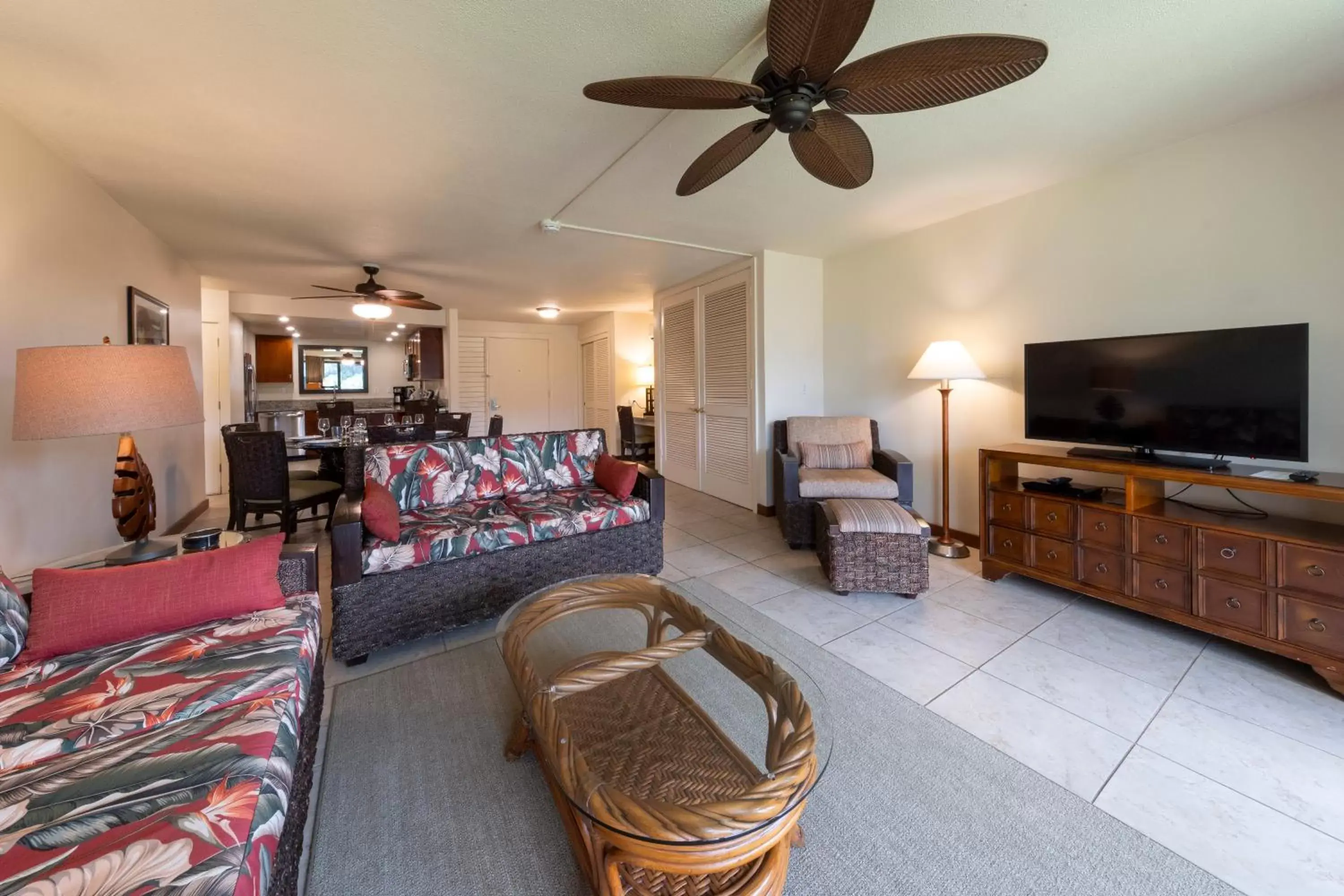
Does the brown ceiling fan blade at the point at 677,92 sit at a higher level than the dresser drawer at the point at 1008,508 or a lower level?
higher

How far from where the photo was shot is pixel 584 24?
1613 millimetres

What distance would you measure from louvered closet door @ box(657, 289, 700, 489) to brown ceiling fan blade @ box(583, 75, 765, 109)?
356 centimetres

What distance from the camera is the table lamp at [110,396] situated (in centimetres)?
146

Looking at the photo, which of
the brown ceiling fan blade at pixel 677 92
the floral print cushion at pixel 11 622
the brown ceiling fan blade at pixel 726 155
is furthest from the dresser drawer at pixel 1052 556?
the floral print cushion at pixel 11 622

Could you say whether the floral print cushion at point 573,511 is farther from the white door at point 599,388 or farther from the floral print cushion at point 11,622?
the white door at point 599,388

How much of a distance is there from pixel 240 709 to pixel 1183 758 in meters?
2.60

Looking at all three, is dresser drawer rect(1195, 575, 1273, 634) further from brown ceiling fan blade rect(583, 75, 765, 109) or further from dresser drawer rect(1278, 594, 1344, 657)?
brown ceiling fan blade rect(583, 75, 765, 109)

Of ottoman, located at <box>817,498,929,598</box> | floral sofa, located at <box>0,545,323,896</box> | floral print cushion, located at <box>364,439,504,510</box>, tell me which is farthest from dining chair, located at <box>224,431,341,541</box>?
ottoman, located at <box>817,498,929,598</box>

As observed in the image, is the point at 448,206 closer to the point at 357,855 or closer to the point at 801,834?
the point at 357,855

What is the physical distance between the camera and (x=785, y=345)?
4312mm

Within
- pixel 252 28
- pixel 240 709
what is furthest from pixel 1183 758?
pixel 252 28

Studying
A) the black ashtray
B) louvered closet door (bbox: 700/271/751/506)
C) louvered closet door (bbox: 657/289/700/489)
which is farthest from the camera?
louvered closet door (bbox: 657/289/700/489)

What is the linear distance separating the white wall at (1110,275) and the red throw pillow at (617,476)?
7.52 ft

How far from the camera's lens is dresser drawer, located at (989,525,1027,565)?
271 cm
